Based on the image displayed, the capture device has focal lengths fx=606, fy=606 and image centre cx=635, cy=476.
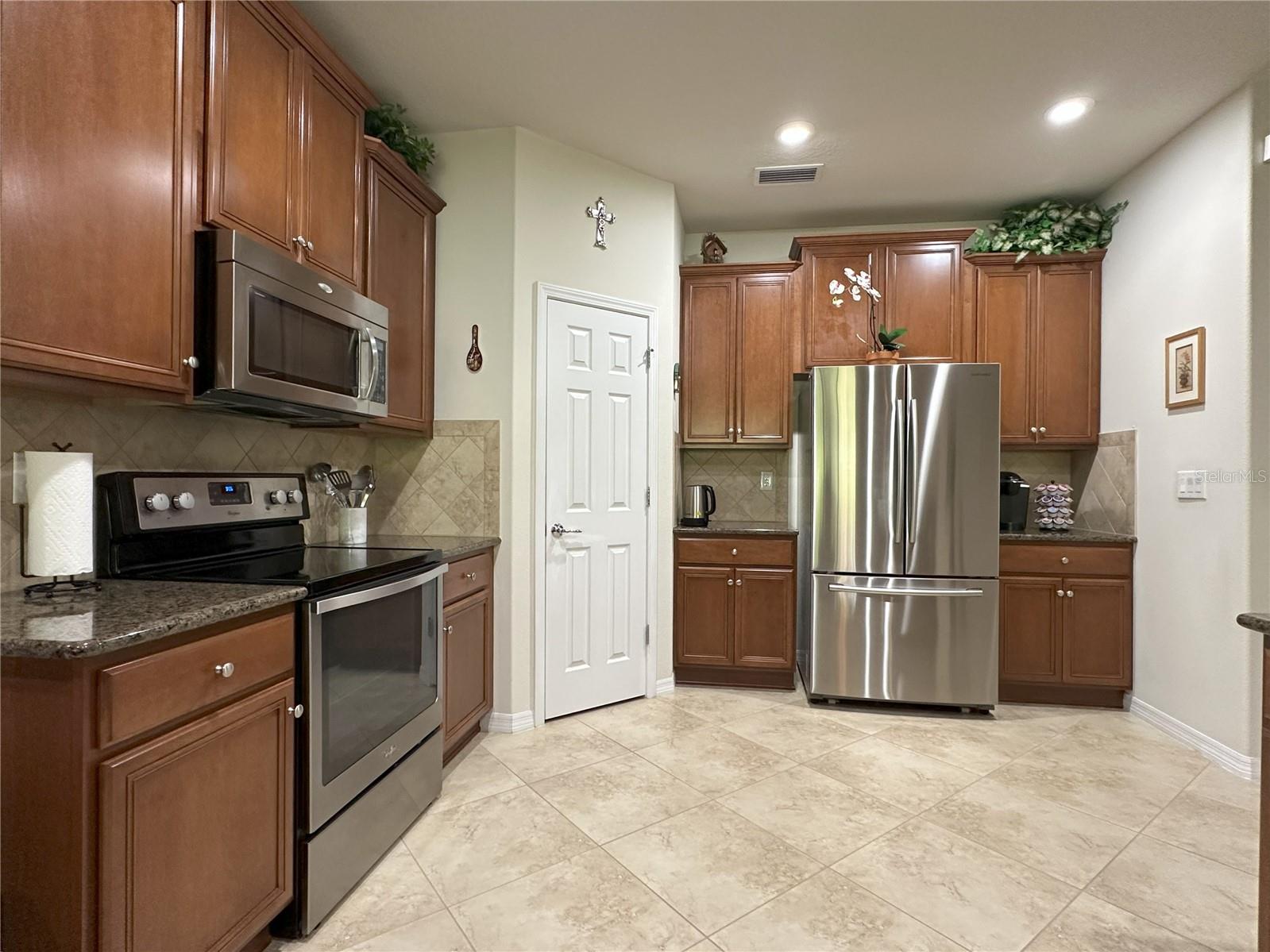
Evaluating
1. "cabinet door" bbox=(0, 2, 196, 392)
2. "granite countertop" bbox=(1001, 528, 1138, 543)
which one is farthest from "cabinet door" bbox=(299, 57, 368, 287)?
"granite countertop" bbox=(1001, 528, 1138, 543)

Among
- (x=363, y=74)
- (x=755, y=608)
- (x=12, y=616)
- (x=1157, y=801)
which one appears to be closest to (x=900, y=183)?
(x=755, y=608)

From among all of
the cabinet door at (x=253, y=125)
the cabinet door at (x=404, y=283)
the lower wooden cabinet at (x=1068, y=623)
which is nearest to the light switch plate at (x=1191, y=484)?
the lower wooden cabinet at (x=1068, y=623)

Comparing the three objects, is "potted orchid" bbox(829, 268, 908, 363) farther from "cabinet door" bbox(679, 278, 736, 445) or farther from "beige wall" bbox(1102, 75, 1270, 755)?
"beige wall" bbox(1102, 75, 1270, 755)

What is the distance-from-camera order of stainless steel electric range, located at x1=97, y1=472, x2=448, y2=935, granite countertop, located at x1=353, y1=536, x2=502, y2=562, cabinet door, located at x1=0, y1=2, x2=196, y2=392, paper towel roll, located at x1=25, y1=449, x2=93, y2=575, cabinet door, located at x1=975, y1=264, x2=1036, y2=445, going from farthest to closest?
cabinet door, located at x1=975, y1=264, x2=1036, y2=445
granite countertop, located at x1=353, y1=536, x2=502, y2=562
stainless steel electric range, located at x1=97, y1=472, x2=448, y2=935
paper towel roll, located at x1=25, y1=449, x2=93, y2=575
cabinet door, located at x1=0, y1=2, x2=196, y2=392

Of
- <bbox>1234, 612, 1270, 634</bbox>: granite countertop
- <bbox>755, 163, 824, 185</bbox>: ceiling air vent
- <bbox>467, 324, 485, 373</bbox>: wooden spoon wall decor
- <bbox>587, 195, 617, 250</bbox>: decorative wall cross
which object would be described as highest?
<bbox>755, 163, 824, 185</bbox>: ceiling air vent

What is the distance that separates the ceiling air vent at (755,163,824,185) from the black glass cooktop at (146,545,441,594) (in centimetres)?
261

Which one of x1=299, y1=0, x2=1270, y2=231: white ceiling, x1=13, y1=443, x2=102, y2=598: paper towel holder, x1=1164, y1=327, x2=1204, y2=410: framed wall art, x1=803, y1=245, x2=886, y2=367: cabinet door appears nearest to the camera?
x1=13, y1=443, x2=102, y2=598: paper towel holder

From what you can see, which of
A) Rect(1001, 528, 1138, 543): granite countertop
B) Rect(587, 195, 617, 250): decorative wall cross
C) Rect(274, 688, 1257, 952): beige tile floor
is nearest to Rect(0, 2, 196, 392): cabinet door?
Rect(274, 688, 1257, 952): beige tile floor

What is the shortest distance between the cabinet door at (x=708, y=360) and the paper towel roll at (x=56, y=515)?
9.66ft

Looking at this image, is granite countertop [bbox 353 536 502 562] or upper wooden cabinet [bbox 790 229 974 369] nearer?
granite countertop [bbox 353 536 502 562]

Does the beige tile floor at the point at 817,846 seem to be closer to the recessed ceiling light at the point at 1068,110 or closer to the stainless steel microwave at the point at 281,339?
the stainless steel microwave at the point at 281,339

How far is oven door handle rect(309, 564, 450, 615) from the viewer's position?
1.57 metres

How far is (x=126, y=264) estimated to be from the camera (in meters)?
1.38

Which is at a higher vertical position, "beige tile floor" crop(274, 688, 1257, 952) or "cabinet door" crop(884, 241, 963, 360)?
"cabinet door" crop(884, 241, 963, 360)
